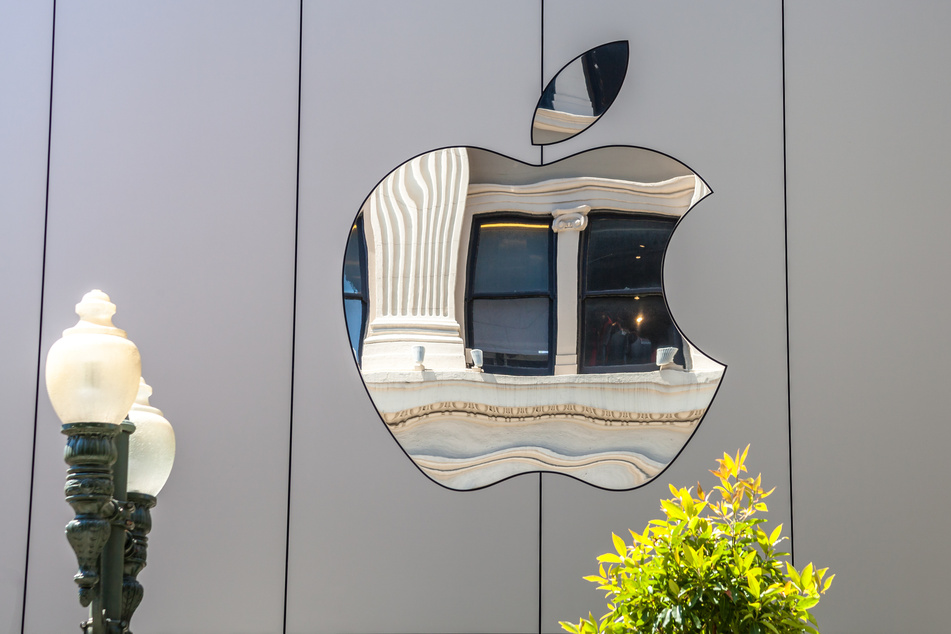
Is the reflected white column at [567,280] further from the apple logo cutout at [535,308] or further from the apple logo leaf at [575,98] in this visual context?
the apple logo leaf at [575,98]

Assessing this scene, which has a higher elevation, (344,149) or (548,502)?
(344,149)

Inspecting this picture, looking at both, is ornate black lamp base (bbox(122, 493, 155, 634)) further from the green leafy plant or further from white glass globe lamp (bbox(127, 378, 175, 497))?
the green leafy plant

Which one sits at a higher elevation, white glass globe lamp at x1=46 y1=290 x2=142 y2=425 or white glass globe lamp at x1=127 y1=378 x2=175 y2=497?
white glass globe lamp at x1=46 y1=290 x2=142 y2=425

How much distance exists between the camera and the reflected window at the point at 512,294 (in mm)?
3088

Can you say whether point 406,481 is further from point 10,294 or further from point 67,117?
point 67,117

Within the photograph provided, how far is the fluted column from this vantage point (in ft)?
10.2

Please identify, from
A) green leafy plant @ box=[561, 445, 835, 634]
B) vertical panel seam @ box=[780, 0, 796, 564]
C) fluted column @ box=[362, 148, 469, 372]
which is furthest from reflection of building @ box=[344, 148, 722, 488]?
green leafy plant @ box=[561, 445, 835, 634]

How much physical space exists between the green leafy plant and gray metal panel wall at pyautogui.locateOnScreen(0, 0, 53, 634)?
8.44 ft

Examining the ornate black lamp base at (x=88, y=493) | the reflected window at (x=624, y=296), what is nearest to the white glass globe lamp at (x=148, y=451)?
the ornate black lamp base at (x=88, y=493)

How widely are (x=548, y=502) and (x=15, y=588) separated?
71.7 inches

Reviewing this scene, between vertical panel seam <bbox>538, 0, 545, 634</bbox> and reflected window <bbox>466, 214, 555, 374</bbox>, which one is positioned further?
reflected window <bbox>466, 214, 555, 374</bbox>

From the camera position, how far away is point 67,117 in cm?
324

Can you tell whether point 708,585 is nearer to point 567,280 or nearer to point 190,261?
point 567,280

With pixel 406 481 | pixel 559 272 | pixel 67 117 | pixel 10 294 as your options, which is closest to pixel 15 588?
pixel 10 294
